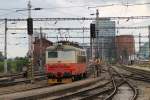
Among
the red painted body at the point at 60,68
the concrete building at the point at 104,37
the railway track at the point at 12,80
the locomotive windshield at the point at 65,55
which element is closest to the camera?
the red painted body at the point at 60,68

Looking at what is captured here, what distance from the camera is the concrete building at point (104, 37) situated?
6544 cm

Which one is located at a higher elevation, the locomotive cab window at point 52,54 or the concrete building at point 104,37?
the concrete building at point 104,37

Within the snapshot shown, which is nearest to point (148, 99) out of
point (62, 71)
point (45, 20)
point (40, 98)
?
point (40, 98)

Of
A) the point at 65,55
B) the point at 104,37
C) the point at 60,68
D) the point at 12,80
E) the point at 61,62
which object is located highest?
the point at 104,37

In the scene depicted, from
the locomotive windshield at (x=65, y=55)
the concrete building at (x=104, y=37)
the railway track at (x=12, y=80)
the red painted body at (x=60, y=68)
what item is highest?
the concrete building at (x=104, y=37)

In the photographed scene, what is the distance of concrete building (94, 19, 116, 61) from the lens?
65.4 meters

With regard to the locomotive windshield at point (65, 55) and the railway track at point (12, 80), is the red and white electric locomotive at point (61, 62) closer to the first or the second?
the locomotive windshield at point (65, 55)

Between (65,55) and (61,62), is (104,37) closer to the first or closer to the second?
(65,55)

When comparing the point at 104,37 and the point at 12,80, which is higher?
the point at 104,37

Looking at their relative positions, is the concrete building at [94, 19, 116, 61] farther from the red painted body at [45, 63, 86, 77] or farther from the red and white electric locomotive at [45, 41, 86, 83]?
the red painted body at [45, 63, 86, 77]

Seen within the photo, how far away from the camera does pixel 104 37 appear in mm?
103250

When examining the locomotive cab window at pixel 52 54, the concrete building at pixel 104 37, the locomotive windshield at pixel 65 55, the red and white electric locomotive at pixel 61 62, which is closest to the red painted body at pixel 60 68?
the red and white electric locomotive at pixel 61 62

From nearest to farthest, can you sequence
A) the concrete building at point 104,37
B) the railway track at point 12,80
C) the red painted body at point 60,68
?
1. the red painted body at point 60,68
2. the railway track at point 12,80
3. the concrete building at point 104,37

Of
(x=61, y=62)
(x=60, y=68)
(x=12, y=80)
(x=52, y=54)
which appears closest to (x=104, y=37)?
(x=12, y=80)
